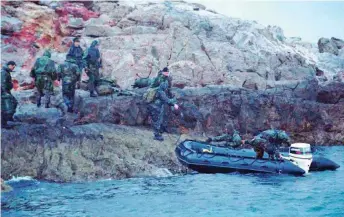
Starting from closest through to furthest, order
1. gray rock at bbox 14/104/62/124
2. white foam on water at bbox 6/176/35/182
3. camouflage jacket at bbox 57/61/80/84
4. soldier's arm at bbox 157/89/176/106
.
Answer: white foam on water at bbox 6/176/35/182, gray rock at bbox 14/104/62/124, soldier's arm at bbox 157/89/176/106, camouflage jacket at bbox 57/61/80/84

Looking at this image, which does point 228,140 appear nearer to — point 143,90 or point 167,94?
point 167,94

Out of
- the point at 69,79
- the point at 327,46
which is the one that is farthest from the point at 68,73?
the point at 327,46

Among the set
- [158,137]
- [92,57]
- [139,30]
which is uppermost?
[139,30]

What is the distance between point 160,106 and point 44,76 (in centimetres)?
250

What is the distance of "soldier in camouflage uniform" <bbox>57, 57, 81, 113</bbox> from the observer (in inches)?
360

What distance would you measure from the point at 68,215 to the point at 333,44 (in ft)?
46.6

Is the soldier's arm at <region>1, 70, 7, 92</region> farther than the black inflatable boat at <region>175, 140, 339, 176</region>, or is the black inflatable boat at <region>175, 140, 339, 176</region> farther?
the black inflatable boat at <region>175, 140, 339, 176</region>

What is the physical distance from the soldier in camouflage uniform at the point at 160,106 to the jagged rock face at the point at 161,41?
1791 mm

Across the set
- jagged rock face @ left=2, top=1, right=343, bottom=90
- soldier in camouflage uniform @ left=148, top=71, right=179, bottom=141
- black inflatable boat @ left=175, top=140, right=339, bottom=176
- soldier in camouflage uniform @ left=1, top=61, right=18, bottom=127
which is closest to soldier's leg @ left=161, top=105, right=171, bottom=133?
soldier in camouflage uniform @ left=148, top=71, right=179, bottom=141

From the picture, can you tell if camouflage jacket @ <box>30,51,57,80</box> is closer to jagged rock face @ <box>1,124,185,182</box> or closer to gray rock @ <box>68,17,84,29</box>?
jagged rock face @ <box>1,124,185,182</box>

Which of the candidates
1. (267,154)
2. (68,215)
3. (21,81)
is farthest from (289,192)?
(21,81)

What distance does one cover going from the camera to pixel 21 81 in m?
10.9

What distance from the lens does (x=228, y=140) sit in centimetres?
887

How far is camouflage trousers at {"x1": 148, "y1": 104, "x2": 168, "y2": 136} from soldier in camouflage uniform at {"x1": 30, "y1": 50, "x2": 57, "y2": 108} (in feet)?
7.00
